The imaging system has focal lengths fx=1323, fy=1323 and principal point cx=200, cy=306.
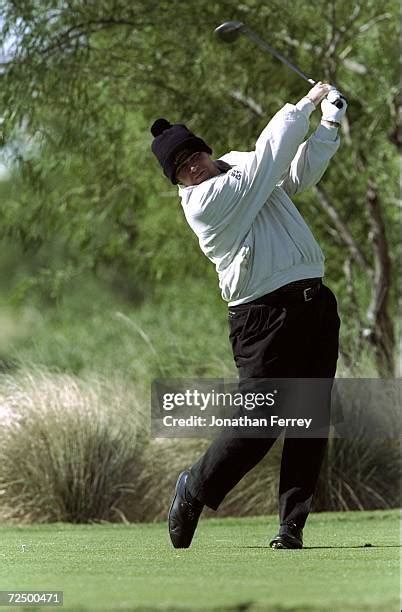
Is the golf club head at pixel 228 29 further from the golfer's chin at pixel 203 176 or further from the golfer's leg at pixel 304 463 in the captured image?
the golfer's leg at pixel 304 463

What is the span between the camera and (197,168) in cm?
515

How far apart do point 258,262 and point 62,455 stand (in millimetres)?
3301

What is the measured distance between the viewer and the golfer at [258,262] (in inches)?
197

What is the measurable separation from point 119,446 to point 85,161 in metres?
A: 3.88

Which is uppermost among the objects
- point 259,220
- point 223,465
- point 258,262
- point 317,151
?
point 317,151

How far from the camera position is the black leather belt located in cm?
503

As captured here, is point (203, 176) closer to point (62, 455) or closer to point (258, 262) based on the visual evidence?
point (258, 262)

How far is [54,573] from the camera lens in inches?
177

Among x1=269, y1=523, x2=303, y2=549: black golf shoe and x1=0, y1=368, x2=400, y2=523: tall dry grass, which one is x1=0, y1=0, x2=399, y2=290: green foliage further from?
x1=269, y1=523, x2=303, y2=549: black golf shoe

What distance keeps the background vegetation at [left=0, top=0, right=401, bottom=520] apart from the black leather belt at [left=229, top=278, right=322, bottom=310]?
3296 mm

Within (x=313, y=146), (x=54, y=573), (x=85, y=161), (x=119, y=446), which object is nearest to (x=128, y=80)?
(x=85, y=161)

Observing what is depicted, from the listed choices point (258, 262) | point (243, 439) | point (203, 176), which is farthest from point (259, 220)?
point (243, 439)

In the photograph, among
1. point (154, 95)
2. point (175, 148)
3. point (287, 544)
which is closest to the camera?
point (175, 148)

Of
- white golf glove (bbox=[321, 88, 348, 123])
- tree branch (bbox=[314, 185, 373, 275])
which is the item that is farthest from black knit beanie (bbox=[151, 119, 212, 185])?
tree branch (bbox=[314, 185, 373, 275])
